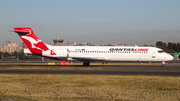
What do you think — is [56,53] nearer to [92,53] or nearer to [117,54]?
[92,53]

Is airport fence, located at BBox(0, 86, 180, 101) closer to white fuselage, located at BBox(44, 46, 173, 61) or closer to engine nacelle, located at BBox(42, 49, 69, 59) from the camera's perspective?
engine nacelle, located at BBox(42, 49, 69, 59)

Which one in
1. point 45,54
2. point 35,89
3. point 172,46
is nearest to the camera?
point 35,89

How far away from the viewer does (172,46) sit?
489ft

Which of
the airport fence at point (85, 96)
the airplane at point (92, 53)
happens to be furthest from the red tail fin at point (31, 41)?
the airport fence at point (85, 96)

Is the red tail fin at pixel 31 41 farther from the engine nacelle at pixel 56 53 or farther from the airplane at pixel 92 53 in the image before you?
the engine nacelle at pixel 56 53

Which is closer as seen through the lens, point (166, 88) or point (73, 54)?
point (166, 88)

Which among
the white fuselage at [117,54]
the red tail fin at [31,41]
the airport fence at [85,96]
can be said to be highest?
the red tail fin at [31,41]

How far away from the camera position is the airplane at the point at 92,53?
44125mm

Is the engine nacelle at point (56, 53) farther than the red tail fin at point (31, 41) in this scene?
No

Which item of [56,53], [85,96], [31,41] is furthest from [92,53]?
[85,96]

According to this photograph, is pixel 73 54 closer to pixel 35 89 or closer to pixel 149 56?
pixel 149 56

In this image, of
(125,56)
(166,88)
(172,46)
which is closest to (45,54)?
→ (125,56)

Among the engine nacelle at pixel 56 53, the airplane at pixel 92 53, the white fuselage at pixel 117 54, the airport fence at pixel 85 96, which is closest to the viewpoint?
the airport fence at pixel 85 96

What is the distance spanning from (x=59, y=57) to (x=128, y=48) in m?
14.8
